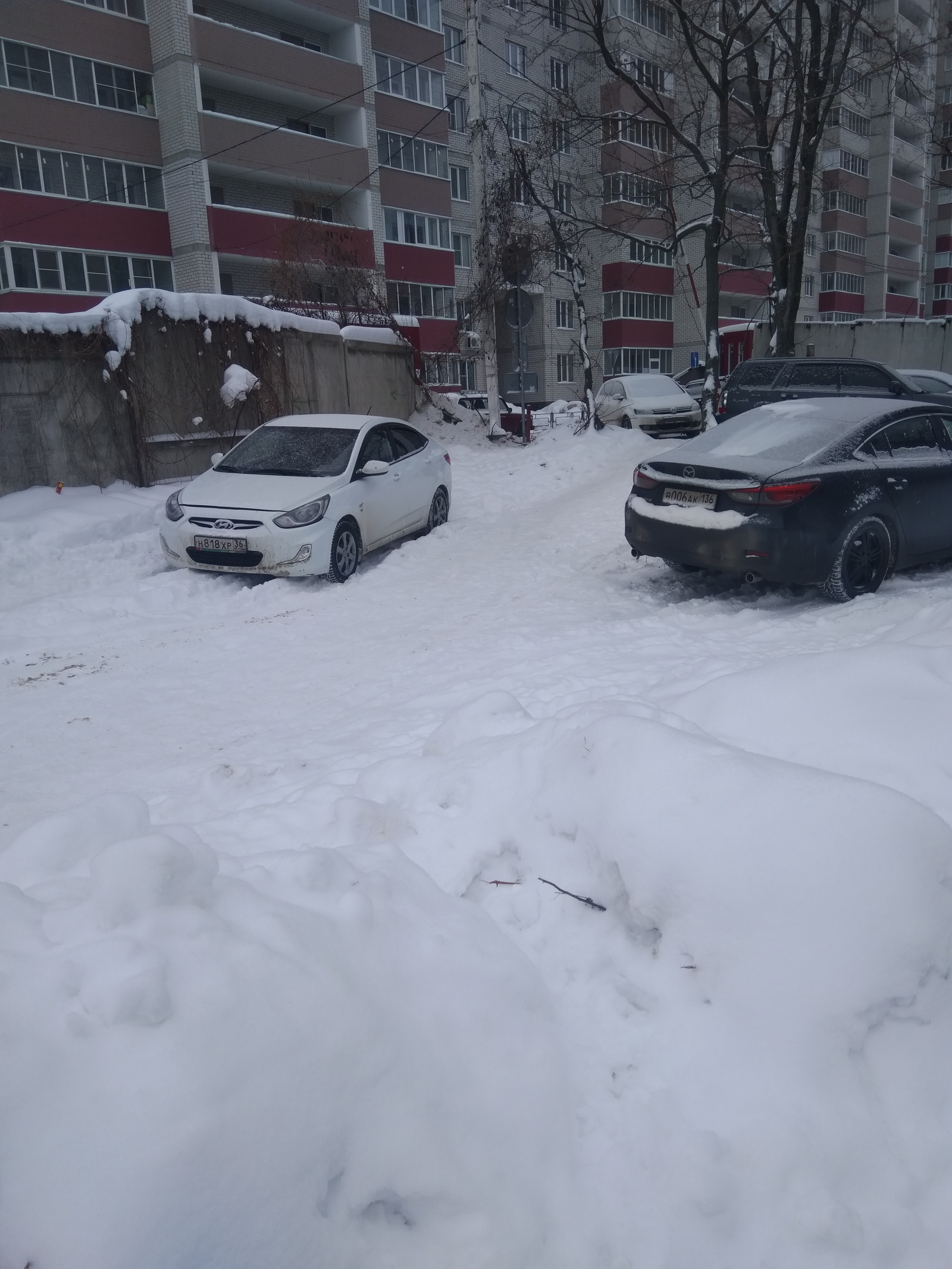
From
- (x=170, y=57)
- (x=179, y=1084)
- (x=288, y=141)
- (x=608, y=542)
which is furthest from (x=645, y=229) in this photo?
(x=179, y=1084)

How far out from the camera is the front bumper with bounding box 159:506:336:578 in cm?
838

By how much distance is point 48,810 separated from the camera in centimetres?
421

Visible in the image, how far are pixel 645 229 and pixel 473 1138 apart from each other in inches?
1970

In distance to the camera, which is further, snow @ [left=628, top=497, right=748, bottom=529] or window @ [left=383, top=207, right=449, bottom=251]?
window @ [left=383, top=207, right=449, bottom=251]

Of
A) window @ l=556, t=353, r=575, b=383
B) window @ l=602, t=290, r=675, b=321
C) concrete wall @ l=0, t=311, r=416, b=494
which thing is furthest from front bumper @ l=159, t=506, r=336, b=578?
window @ l=602, t=290, r=675, b=321

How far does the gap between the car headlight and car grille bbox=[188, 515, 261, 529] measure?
0.21 metres

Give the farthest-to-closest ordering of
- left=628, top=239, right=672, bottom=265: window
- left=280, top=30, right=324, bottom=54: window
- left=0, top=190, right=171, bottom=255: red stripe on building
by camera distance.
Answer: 1. left=628, top=239, right=672, bottom=265: window
2. left=280, top=30, right=324, bottom=54: window
3. left=0, top=190, right=171, bottom=255: red stripe on building

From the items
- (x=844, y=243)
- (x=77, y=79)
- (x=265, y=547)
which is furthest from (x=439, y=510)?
(x=844, y=243)

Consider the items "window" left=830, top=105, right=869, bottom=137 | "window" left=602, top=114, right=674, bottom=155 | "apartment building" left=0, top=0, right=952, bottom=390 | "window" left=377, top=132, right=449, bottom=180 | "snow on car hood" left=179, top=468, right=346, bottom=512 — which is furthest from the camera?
"window" left=830, top=105, right=869, bottom=137

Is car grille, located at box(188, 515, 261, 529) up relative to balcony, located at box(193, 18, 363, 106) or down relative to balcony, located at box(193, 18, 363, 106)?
down

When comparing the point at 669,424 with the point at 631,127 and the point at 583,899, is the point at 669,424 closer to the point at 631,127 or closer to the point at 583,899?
the point at 631,127

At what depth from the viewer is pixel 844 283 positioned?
56.2 metres

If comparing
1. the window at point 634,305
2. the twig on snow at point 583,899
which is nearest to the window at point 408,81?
the window at point 634,305

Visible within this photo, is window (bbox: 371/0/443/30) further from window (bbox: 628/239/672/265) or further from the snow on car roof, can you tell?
the snow on car roof
